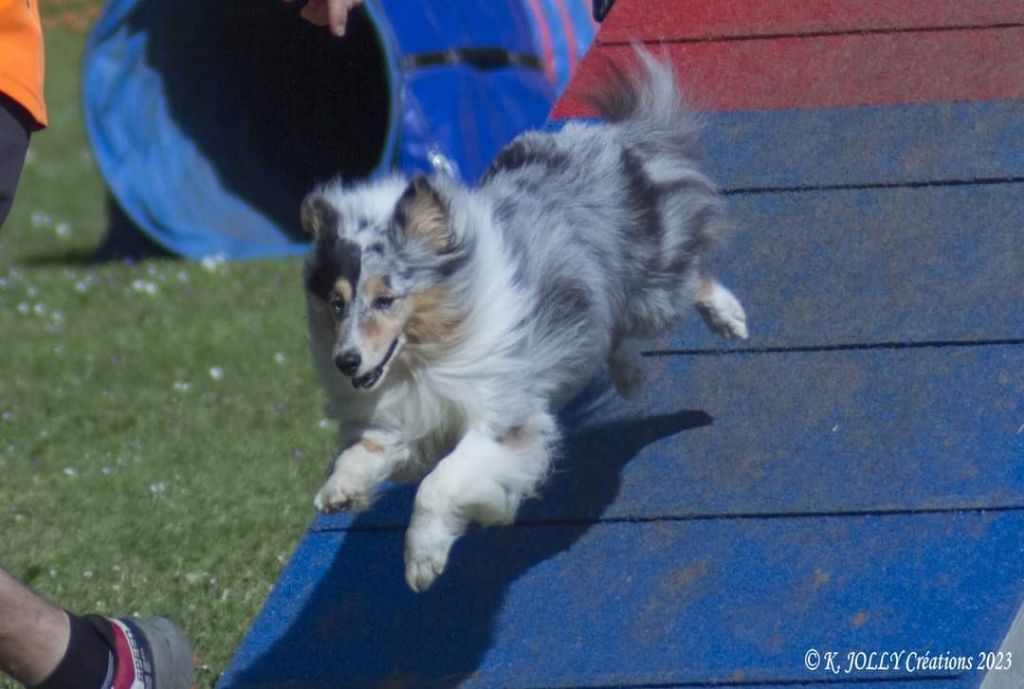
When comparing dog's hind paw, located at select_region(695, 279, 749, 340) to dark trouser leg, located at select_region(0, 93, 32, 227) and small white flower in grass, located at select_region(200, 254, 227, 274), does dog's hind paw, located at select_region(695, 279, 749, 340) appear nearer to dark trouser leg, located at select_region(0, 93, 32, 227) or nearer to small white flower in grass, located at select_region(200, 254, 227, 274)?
dark trouser leg, located at select_region(0, 93, 32, 227)

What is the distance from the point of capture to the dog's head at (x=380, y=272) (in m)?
3.21

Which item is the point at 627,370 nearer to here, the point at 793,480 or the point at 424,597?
the point at 793,480

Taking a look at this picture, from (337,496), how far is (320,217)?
622 mm

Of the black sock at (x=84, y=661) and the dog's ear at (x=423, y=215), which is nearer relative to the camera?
the black sock at (x=84, y=661)

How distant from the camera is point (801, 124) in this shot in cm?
488

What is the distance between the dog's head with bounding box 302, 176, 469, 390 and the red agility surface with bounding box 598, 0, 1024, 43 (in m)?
1.86

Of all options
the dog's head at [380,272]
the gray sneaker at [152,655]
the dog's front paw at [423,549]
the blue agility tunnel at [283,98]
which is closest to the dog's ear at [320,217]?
the dog's head at [380,272]

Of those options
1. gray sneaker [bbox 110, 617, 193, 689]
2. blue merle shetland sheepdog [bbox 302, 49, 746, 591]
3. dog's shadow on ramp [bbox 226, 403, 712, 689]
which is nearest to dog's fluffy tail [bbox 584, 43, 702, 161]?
blue merle shetland sheepdog [bbox 302, 49, 746, 591]

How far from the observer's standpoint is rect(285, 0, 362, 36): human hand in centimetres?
323

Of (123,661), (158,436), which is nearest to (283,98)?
(158,436)

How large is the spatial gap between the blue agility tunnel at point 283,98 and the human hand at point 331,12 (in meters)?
4.41

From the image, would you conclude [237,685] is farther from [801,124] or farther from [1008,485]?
[801,124]

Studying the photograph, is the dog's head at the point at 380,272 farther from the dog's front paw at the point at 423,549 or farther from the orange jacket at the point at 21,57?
the orange jacket at the point at 21,57

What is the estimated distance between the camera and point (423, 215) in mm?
3350
